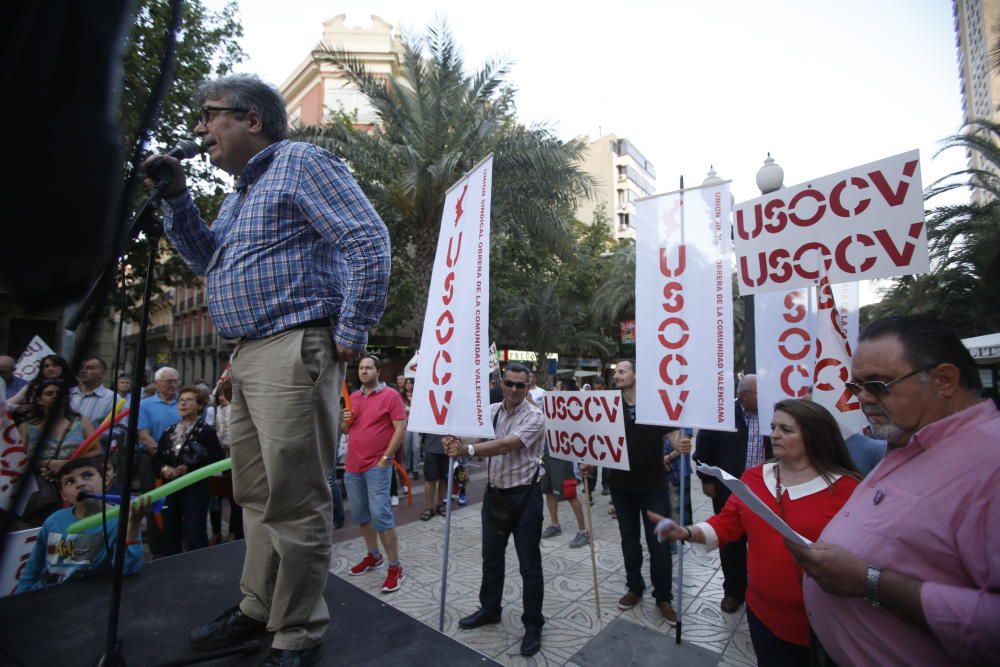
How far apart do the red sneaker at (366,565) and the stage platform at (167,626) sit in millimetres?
2274

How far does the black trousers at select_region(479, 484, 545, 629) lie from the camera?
3533 millimetres

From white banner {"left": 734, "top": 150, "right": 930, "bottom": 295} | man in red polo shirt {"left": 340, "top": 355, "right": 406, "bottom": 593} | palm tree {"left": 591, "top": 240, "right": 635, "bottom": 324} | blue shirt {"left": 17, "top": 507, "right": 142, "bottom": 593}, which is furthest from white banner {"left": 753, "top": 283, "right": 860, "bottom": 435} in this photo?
palm tree {"left": 591, "top": 240, "right": 635, "bottom": 324}

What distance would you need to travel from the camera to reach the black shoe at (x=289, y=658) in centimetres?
179

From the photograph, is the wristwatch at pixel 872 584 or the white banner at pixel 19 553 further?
the white banner at pixel 19 553

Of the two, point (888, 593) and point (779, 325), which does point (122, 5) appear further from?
point (779, 325)

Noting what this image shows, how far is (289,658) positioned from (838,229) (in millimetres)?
3991

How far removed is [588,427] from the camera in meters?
4.28

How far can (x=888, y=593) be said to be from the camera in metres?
1.36

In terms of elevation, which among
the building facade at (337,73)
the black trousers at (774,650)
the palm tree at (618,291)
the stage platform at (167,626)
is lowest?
the black trousers at (774,650)

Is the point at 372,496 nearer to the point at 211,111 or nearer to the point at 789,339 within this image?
the point at 211,111

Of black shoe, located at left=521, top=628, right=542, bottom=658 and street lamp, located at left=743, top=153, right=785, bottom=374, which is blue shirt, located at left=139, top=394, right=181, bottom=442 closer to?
black shoe, located at left=521, top=628, right=542, bottom=658

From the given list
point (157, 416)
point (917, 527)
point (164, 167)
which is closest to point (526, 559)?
point (917, 527)

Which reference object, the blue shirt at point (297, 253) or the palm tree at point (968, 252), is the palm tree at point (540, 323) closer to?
the palm tree at point (968, 252)

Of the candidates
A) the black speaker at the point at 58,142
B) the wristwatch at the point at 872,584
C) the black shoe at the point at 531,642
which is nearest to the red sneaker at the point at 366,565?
the black shoe at the point at 531,642
